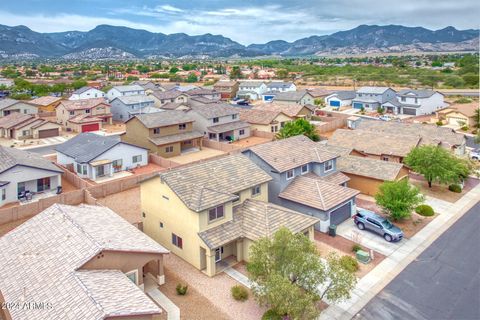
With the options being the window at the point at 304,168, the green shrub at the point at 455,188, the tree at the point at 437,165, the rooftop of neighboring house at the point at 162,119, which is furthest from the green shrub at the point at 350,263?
the rooftop of neighboring house at the point at 162,119

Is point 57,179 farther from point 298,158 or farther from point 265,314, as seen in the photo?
point 265,314

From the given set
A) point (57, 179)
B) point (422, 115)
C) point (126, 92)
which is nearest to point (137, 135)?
point (57, 179)

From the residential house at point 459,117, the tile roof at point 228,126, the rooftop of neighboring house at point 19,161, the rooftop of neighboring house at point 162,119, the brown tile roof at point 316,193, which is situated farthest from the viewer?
the residential house at point 459,117

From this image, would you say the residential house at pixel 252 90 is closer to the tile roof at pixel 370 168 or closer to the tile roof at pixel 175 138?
the tile roof at pixel 175 138

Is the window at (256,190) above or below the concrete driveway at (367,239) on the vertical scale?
above

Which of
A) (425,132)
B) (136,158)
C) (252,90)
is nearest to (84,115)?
(136,158)

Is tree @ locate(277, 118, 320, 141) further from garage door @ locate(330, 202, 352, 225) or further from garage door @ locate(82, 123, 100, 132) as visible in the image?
garage door @ locate(82, 123, 100, 132)
